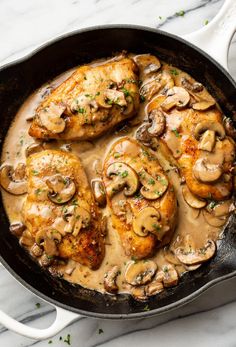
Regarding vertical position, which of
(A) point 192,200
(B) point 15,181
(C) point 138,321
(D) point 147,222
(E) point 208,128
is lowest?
(C) point 138,321

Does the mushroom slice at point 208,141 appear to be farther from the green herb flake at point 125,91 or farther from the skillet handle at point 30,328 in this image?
the skillet handle at point 30,328

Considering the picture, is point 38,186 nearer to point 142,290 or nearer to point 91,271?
point 91,271

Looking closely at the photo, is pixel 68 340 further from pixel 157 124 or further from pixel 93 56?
pixel 93 56

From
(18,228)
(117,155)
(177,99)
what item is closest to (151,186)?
(117,155)

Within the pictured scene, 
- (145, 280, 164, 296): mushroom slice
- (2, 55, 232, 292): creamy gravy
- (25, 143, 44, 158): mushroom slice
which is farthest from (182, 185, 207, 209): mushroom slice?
(25, 143, 44, 158): mushroom slice

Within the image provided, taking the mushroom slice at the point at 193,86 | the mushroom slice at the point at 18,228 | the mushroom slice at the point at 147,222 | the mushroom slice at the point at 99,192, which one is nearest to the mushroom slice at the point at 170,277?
the mushroom slice at the point at 147,222

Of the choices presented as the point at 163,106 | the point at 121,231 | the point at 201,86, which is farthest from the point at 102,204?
the point at 201,86

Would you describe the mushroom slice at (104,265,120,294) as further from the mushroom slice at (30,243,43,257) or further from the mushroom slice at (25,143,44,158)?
the mushroom slice at (25,143,44,158)
